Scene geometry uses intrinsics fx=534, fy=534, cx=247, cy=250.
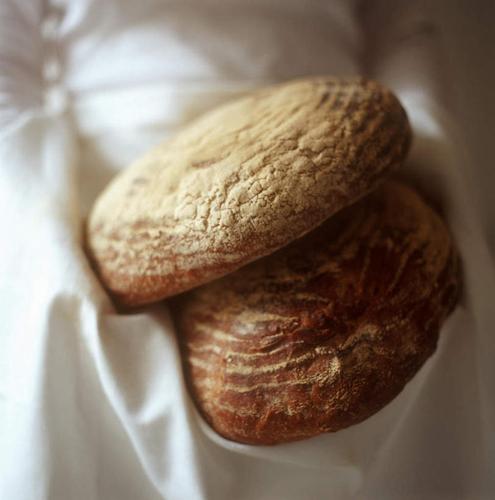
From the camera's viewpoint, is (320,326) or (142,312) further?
(142,312)

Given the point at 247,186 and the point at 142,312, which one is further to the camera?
the point at 142,312

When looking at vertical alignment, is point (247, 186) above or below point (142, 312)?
above

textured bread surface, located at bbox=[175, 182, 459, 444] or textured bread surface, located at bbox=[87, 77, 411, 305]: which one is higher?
textured bread surface, located at bbox=[87, 77, 411, 305]
